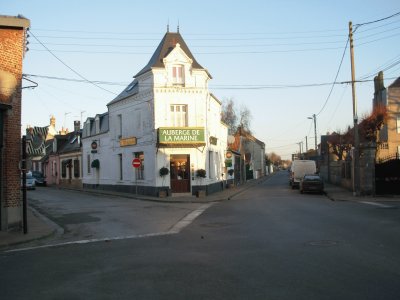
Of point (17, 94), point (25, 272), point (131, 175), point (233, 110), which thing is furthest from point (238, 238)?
point (233, 110)

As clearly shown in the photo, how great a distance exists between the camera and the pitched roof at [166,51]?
102 feet

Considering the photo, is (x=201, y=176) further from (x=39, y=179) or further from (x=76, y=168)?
(x=39, y=179)

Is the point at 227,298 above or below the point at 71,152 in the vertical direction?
below

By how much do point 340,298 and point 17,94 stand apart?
12989 millimetres

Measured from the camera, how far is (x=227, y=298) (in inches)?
248

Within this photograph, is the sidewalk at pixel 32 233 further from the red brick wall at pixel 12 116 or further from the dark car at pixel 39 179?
the dark car at pixel 39 179

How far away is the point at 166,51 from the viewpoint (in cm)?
3225

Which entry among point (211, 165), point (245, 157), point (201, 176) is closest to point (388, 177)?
point (201, 176)

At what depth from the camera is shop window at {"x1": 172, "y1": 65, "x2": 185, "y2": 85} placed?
31.0 meters

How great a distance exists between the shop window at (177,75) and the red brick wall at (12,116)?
1620 centimetres

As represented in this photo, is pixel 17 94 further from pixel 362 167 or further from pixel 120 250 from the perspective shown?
pixel 362 167

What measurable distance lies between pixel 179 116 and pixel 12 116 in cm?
1705

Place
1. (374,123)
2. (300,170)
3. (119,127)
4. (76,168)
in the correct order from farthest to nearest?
(76,168) < (374,123) < (300,170) < (119,127)

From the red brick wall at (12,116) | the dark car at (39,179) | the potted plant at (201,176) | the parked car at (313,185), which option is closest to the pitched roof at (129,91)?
the potted plant at (201,176)
